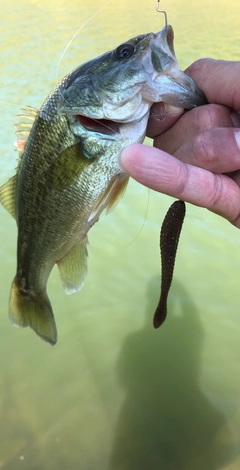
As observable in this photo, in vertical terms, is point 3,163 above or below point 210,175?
below

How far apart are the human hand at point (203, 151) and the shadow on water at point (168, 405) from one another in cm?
161

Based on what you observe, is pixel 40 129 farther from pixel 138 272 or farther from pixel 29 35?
pixel 29 35

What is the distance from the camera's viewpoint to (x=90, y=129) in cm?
146

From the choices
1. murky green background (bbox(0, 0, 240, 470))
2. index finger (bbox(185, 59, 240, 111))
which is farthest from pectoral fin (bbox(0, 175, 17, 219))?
murky green background (bbox(0, 0, 240, 470))

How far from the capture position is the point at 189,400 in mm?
2762

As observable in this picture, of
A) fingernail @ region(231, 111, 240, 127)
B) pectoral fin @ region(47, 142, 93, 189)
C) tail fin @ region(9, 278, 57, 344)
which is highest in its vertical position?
fingernail @ region(231, 111, 240, 127)

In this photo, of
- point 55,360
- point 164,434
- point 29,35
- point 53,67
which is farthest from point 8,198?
point 29,35

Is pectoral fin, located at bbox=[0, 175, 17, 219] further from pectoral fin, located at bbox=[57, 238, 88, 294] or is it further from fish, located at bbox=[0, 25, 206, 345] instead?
pectoral fin, located at bbox=[57, 238, 88, 294]

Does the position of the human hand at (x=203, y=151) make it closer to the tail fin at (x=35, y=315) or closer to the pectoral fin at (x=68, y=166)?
the pectoral fin at (x=68, y=166)

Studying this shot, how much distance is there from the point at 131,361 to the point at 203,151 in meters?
2.03

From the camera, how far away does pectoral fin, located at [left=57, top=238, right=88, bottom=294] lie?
1.82 metres

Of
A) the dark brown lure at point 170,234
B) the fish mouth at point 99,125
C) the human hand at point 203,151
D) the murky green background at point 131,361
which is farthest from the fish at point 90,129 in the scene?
the murky green background at point 131,361

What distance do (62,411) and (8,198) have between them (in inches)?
67.5

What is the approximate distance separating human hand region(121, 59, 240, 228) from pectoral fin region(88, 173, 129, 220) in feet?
0.75
